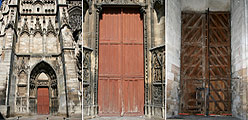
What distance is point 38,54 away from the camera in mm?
18609

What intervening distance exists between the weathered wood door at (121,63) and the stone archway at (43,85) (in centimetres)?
767

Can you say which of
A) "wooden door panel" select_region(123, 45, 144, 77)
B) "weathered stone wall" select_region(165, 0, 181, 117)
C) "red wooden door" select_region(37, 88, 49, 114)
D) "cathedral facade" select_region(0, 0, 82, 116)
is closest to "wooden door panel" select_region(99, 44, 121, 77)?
"wooden door panel" select_region(123, 45, 144, 77)

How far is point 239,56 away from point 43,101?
12.4 m

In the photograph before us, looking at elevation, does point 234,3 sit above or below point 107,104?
above

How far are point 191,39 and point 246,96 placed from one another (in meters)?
3.59

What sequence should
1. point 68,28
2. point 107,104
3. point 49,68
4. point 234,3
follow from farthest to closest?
point 49,68, point 68,28, point 234,3, point 107,104

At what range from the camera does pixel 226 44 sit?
44.5 feet

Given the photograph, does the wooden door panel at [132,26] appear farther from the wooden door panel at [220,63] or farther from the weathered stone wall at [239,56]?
the weathered stone wall at [239,56]

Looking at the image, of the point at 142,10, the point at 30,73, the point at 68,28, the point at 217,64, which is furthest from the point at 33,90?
the point at 217,64

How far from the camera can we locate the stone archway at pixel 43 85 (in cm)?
1831

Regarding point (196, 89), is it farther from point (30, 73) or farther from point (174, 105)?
point (30, 73)

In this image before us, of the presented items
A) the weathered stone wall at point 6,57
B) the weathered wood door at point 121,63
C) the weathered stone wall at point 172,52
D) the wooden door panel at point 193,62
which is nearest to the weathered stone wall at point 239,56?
the wooden door panel at point 193,62

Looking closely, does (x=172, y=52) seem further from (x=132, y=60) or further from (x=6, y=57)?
(x=6, y=57)

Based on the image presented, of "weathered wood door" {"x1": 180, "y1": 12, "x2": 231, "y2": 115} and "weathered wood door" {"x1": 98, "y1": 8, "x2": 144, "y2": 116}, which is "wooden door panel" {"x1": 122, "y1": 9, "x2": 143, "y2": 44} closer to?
"weathered wood door" {"x1": 98, "y1": 8, "x2": 144, "y2": 116}
